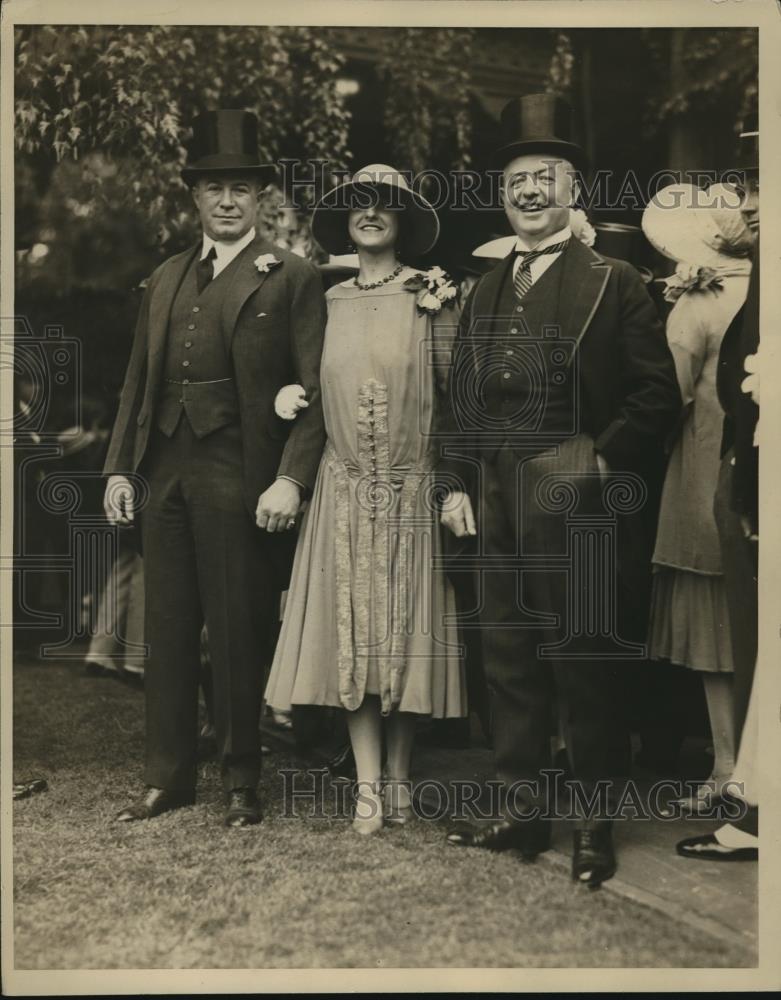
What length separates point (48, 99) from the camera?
461 centimetres

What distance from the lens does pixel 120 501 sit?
4.45 metres

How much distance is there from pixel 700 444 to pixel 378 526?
1.17 m

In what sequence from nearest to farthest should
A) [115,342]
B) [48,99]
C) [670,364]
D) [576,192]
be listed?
[670,364], [576,192], [48,99], [115,342]

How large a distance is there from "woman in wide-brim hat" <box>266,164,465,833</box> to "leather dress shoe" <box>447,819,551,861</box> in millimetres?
247

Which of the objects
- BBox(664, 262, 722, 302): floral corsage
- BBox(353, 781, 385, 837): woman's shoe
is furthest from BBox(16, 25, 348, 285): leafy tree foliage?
BBox(353, 781, 385, 837): woman's shoe

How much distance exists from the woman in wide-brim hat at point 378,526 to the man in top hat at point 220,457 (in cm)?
14

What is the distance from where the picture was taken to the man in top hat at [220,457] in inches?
169

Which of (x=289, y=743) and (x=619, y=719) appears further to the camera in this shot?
(x=289, y=743)

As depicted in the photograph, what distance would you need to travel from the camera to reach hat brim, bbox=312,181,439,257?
4.27 meters

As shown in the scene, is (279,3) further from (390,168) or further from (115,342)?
(115,342)

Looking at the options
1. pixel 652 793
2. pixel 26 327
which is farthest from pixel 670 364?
→ pixel 26 327

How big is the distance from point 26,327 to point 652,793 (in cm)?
281

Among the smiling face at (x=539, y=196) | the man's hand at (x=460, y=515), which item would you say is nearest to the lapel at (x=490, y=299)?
the smiling face at (x=539, y=196)

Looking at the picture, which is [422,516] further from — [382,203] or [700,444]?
[382,203]
